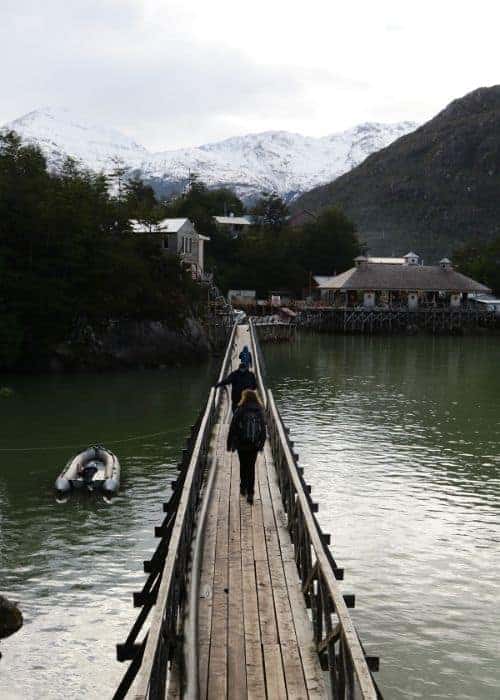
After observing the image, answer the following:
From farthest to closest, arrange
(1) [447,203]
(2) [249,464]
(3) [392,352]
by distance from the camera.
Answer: (1) [447,203] → (3) [392,352] → (2) [249,464]

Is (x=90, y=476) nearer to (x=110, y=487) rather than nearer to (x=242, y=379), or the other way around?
(x=110, y=487)

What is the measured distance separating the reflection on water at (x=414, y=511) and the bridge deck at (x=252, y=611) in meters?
2.81

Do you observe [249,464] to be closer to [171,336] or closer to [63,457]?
[63,457]

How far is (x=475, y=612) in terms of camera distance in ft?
42.2

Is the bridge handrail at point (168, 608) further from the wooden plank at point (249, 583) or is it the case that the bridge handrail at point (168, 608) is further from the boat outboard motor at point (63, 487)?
the boat outboard motor at point (63, 487)

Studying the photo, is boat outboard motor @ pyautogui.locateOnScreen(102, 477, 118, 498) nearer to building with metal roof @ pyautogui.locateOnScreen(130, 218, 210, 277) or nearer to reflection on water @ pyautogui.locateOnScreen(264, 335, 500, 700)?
reflection on water @ pyautogui.locateOnScreen(264, 335, 500, 700)

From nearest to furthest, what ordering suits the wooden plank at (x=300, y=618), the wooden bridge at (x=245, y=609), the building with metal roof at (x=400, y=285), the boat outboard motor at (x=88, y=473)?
the wooden bridge at (x=245, y=609)
the wooden plank at (x=300, y=618)
the boat outboard motor at (x=88, y=473)
the building with metal roof at (x=400, y=285)

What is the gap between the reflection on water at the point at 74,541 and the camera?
11.1 meters

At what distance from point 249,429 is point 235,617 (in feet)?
11.4

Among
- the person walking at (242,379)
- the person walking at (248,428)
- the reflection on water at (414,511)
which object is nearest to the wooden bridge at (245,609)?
the person walking at (248,428)

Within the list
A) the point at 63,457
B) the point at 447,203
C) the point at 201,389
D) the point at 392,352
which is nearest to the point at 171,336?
the point at 201,389

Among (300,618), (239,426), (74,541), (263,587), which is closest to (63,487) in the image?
(74,541)

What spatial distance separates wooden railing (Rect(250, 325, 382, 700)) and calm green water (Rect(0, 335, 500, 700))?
2.74m

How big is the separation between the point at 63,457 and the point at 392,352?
42.2 m
